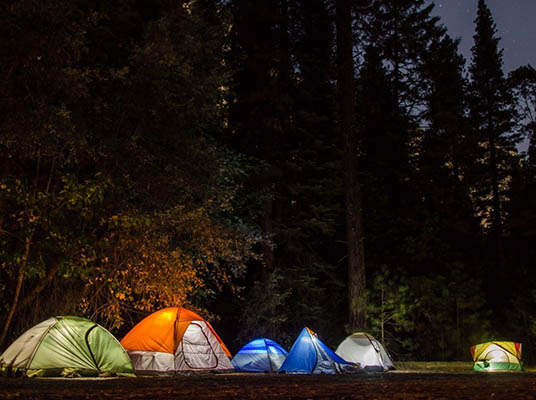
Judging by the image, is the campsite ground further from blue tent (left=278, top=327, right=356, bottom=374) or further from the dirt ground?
blue tent (left=278, top=327, right=356, bottom=374)

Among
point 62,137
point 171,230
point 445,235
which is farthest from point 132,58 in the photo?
point 445,235

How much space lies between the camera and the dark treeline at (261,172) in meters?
10.6

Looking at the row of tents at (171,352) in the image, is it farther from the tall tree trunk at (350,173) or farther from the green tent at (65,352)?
the tall tree trunk at (350,173)

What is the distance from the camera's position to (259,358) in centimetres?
1334

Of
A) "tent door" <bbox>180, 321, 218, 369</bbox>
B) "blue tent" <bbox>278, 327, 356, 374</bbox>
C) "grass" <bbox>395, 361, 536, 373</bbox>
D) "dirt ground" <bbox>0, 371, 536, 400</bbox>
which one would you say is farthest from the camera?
"grass" <bbox>395, 361, 536, 373</bbox>

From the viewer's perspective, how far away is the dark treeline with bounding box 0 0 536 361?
1059cm

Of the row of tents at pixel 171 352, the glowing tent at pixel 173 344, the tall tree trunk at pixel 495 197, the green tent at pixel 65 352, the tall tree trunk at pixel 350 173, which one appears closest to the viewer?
the green tent at pixel 65 352

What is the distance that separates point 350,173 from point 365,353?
6.24m

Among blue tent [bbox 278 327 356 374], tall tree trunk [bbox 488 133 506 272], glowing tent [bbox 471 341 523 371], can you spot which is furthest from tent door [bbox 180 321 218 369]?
tall tree trunk [bbox 488 133 506 272]

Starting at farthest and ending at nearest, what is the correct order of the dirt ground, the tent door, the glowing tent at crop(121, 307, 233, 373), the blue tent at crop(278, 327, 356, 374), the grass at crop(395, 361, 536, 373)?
the grass at crop(395, 361, 536, 373) → the blue tent at crop(278, 327, 356, 374) → the tent door → the glowing tent at crop(121, 307, 233, 373) → the dirt ground

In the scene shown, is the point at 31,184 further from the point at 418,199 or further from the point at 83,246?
the point at 418,199

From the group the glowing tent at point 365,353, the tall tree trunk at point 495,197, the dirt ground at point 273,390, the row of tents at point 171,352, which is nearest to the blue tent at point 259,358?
the row of tents at point 171,352

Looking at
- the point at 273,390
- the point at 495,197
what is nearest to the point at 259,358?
the point at 273,390

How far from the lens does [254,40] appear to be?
1953 cm
